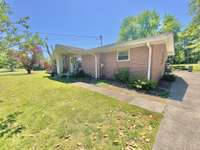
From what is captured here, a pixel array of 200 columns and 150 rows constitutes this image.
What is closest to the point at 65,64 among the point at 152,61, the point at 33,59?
the point at 33,59

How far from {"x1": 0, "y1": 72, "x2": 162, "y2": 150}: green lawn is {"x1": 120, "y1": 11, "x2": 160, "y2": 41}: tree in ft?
108

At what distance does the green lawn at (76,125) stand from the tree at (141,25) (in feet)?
108

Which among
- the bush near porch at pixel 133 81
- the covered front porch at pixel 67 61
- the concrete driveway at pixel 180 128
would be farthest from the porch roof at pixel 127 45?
the concrete driveway at pixel 180 128

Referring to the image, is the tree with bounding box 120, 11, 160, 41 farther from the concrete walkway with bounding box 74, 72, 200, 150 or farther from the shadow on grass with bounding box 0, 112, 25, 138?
the shadow on grass with bounding box 0, 112, 25, 138

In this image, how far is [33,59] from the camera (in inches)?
763

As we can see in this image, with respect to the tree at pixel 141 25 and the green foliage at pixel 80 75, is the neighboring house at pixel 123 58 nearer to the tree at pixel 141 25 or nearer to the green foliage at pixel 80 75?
the green foliage at pixel 80 75

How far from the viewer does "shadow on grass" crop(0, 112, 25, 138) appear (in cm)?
349

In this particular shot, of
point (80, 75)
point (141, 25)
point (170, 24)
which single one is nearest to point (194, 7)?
point (80, 75)

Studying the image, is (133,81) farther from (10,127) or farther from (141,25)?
(141,25)

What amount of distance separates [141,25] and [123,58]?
28392 millimetres

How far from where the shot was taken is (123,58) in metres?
10.1

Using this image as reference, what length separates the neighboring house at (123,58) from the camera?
8.59 metres

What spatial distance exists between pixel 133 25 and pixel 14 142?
3720 centimetres

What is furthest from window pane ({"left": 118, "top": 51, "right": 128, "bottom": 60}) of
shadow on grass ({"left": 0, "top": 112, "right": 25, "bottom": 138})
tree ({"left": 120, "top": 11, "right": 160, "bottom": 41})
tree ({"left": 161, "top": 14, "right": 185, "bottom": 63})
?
tree ({"left": 120, "top": 11, "right": 160, "bottom": 41})
